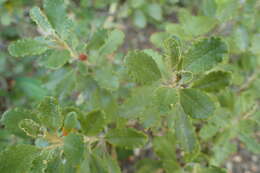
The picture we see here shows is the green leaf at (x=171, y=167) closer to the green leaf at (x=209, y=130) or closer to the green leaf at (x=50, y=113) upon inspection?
the green leaf at (x=209, y=130)

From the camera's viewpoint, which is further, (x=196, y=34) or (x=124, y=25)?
(x=124, y=25)

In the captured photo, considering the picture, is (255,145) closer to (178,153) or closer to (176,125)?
(176,125)

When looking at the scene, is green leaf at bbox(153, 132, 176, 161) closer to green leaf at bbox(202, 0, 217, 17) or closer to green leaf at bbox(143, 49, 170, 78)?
green leaf at bbox(143, 49, 170, 78)

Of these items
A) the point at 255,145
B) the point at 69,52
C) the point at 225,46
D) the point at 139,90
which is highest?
the point at 69,52

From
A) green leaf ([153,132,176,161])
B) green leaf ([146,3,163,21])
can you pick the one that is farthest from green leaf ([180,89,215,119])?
green leaf ([146,3,163,21])

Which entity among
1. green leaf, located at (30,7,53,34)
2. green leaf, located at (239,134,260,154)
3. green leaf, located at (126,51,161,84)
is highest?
green leaf, located at (30,7,53,34)

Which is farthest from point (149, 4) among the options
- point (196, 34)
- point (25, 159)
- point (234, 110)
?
point (25, 159)
